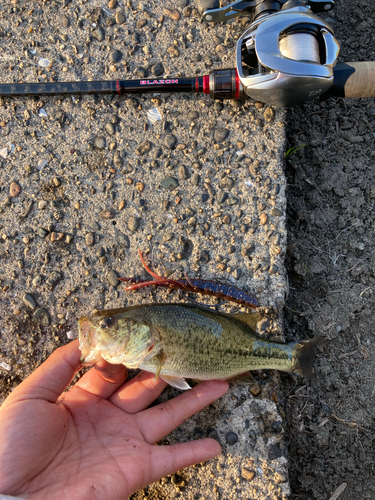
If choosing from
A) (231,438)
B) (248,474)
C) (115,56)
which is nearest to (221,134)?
(115,56)

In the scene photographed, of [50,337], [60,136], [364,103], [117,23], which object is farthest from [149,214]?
[364,103]

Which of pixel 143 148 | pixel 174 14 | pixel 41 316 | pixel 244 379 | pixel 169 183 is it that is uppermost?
pixel 174 14

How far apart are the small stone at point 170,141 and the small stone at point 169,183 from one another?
324 millimetres

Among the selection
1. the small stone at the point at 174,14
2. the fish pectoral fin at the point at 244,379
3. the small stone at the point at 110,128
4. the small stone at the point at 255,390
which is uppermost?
the small stone at the point at 174,14

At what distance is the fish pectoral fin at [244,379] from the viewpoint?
10.2 feet

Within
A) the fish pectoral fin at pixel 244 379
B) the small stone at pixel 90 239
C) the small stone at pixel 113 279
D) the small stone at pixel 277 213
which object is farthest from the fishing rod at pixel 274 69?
the fish pectoral fin at pixel 244 379

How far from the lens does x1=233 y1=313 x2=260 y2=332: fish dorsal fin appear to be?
3064 millimetres

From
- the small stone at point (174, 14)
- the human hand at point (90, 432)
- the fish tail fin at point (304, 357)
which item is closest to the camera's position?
the human hand at point (90, 432)

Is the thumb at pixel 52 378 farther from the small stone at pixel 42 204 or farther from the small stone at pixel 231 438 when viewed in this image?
the small stone at pixel 231 438

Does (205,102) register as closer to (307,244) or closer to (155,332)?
(307,244)

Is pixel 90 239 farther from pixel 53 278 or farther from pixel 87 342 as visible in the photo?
pixel 87 342

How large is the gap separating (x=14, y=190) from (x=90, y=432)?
7.75 feet

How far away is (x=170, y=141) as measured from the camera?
11.4ft

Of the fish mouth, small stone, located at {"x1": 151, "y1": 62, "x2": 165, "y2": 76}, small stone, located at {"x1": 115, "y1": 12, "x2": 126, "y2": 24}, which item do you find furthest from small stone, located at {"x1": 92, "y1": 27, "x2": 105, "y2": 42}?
the fish mouth
